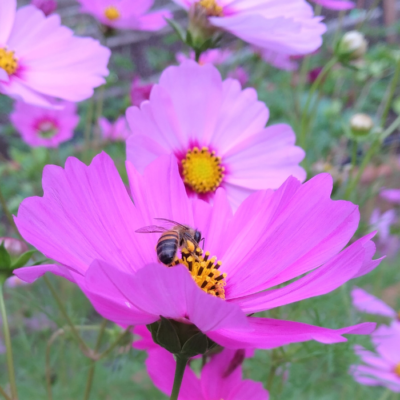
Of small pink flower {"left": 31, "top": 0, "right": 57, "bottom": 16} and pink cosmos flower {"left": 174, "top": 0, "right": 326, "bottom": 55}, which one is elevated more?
pink cosmos flower {"left": 174, "top": 0, "right": 326, "bottom": 55}

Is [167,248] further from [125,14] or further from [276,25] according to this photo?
[125,14]

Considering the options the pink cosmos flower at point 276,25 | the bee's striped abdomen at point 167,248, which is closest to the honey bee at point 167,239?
the bee's striped abdomen at point 167,248

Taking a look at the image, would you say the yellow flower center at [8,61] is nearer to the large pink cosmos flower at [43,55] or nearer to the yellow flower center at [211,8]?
the large pink cosmos flower at [43,55]

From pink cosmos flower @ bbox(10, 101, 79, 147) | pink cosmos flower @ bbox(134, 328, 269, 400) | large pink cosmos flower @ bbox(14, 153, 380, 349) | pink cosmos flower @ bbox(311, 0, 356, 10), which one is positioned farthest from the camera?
pink cosmos flower @ bbox(10, 101, 79, 147)

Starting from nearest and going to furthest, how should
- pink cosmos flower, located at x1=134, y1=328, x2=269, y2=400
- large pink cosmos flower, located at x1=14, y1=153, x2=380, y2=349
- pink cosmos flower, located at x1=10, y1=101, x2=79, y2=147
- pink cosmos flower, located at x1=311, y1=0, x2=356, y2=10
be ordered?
1. large pink cosmos flower, located at x1=14, y1=153, x2=380, y2=349
2. pink cosmos flower, located at x1=134, y1=328, x2=269, y2=400
3. pink cosmos flower, located at x1=311, y1=0, x2=356, y2=10
4. pink cosmos flower, located at x1=10, y1=101, x2=79, y2=147

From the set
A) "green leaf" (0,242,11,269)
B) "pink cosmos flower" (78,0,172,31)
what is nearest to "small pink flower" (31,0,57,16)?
"pink cosmos flower" (78,0,172,31)

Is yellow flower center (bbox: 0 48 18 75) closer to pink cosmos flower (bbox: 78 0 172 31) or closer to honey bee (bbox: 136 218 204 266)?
pink cosmos flower (bbox: 78 0 172 31)
